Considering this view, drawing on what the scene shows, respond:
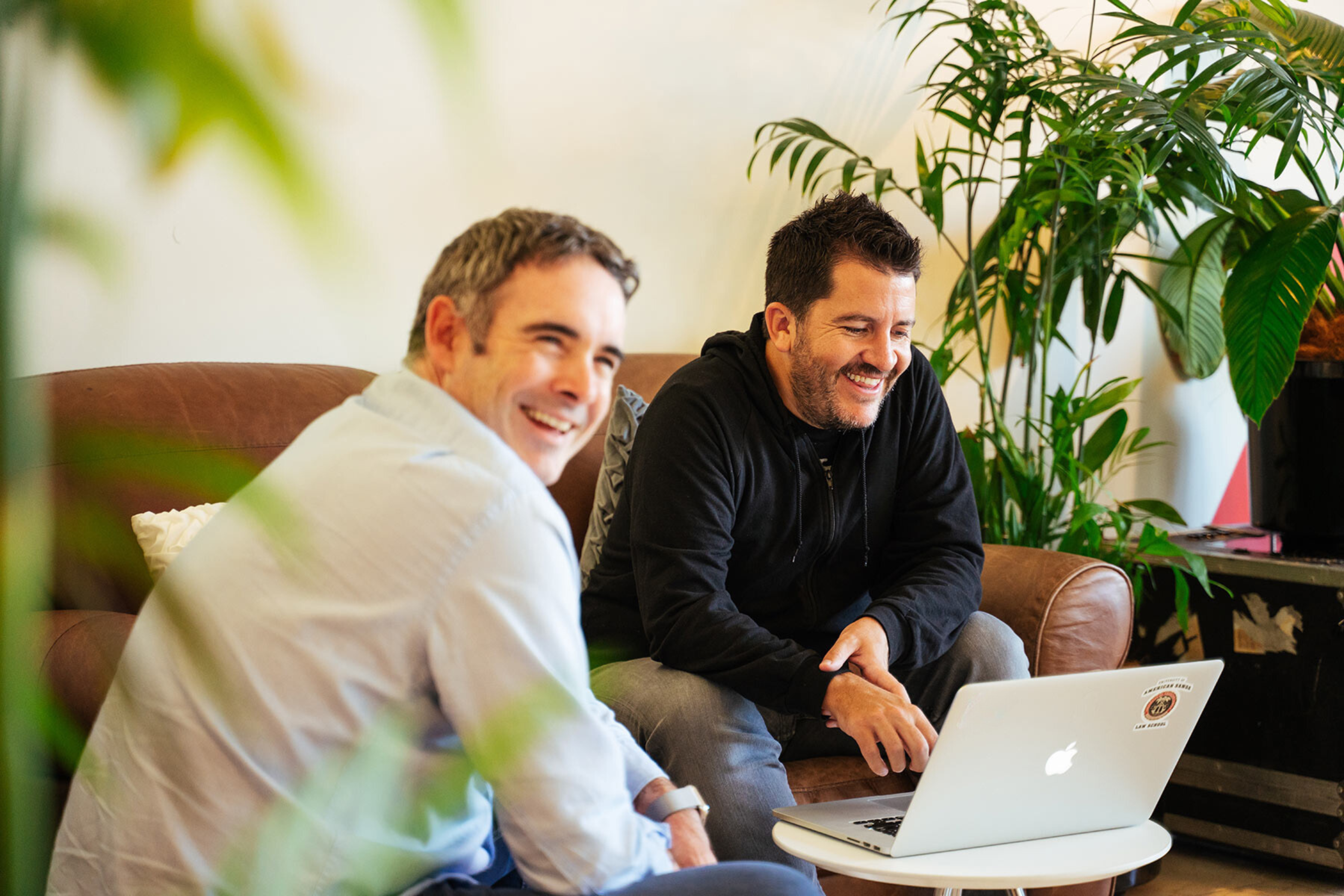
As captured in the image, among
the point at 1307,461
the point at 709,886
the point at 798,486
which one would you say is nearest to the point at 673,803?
the point at 709,886

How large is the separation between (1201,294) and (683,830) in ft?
8.55

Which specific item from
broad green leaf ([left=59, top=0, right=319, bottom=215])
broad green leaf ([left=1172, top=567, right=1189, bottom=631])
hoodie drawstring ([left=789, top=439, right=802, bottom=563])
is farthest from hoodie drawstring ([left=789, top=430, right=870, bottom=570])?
broad green leaf ([left=59, top=0, right=319, bottom=215])

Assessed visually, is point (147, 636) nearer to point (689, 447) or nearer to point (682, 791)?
point (682, 791)

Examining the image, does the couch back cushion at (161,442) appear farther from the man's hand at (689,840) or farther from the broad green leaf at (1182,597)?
the broad green leaf at (1182,597)

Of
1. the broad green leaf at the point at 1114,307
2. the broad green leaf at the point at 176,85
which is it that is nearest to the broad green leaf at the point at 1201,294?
the broad green leaf at the point at 1114,307

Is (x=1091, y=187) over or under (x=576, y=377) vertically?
over

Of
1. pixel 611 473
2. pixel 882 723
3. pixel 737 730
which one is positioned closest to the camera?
pixel 882 723

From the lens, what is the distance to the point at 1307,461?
8.53 ft

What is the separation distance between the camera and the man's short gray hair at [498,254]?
947mm

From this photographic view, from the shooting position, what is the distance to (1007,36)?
8.55ft

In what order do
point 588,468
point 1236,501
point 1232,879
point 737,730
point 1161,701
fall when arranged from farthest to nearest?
point 1236,501
point 1232,879
point 588,468
point 737,730
point 1161,701

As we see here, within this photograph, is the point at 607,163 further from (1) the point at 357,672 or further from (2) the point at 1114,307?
(1) the point at 357,672

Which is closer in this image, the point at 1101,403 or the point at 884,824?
the point at 884,824

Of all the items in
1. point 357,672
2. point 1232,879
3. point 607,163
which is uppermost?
point 607,163
